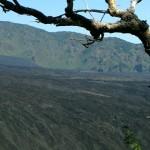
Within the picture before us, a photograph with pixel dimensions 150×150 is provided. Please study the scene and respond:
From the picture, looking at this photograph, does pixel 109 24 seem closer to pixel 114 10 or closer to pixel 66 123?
pixel 114 10

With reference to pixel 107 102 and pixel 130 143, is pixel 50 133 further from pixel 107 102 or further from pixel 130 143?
pixel 130 143

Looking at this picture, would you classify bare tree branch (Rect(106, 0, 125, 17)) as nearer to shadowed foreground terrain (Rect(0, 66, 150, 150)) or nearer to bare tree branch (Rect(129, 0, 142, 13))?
bare tree branch (Rect(129, 0, 142, 13))

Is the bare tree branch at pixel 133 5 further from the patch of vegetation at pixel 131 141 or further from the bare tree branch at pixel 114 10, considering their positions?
the patch of vegetation at pixel 131 141

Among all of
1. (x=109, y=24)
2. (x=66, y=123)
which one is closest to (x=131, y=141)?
(x=109, y=24)

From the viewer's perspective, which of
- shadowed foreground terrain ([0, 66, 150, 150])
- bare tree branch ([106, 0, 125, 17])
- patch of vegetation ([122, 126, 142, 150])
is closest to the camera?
bare tree branch ([106, 0, 125, 17])

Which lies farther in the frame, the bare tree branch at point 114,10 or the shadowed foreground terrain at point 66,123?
the shadowed foreground terrain at point 66,123

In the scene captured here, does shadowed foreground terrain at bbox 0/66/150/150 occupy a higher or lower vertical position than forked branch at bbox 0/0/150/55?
lower

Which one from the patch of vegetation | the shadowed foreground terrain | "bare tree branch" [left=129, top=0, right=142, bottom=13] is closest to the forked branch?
"bare tree branch" [left=129, top=0, right=142, bottom=13]

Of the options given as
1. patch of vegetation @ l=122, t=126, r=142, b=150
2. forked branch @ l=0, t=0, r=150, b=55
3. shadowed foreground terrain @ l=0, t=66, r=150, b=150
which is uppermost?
forked branch @ l=0, t=0, r=150, b=55

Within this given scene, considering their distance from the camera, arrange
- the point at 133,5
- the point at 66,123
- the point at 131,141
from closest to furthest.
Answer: the point at 133,5 → the point at 131,141 → the point at 66,123

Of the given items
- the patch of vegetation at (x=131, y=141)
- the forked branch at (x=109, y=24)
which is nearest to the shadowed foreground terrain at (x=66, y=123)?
the patch of vegetation at (x=131, y=141)

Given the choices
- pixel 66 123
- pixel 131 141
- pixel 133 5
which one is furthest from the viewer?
pixel 66 123

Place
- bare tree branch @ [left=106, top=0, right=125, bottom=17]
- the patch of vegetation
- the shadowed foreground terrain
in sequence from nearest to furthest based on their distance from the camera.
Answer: bare tree branch @ [left=106, top=0, right=125, bottom=17], the patch of vegetation, the shadowed foreground terrain

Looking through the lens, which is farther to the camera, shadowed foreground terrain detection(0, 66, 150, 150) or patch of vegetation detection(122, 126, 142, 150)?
shadowed foreground terrain detection(0, 66, 150, 150)
